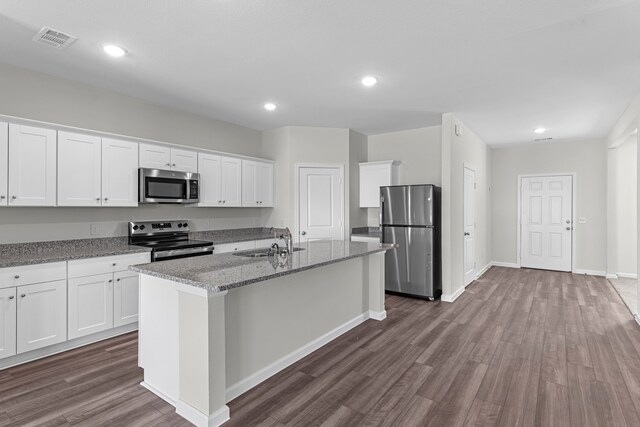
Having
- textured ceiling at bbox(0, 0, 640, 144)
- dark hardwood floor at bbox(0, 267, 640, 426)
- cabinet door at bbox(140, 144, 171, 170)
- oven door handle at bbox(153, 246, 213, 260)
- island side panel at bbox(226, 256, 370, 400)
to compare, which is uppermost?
textured ceiling at bbox(0, 0, 640, 144)

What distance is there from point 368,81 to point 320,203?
2.36 metres

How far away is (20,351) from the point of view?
2744 mm

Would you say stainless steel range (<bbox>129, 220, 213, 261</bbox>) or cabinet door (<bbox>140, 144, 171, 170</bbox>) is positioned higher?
cabinet door (<bbox>140, 144, 171, 170</bbox>)

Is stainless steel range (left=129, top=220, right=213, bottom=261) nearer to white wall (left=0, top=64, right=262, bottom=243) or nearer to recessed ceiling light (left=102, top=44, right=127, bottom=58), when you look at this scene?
white wall (left=0, top=64, right=262, bottom=243)

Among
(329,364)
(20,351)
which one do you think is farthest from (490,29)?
(20,351)

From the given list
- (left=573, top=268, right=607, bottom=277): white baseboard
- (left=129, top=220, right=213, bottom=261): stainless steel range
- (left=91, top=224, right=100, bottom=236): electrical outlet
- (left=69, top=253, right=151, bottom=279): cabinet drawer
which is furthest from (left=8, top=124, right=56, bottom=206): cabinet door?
(left=573, top=268, right=607, bottom=277): white baseboard

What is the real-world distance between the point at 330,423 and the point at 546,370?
189 centimetres

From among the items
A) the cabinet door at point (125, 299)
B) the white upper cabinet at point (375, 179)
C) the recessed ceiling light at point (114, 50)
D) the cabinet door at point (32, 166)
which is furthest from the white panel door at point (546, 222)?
the cabinet door at point (32, 166)

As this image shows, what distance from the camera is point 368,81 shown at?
11.5 ft

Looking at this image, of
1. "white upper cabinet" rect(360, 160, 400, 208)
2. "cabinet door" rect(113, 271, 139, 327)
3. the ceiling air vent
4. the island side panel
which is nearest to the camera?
the island side panel

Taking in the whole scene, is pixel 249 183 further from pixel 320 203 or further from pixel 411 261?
pixel 411 261

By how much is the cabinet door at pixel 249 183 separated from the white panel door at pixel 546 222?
18.2ft

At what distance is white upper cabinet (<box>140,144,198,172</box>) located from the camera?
387 centimetres

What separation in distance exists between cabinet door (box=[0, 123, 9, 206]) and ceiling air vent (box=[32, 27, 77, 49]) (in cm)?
82
